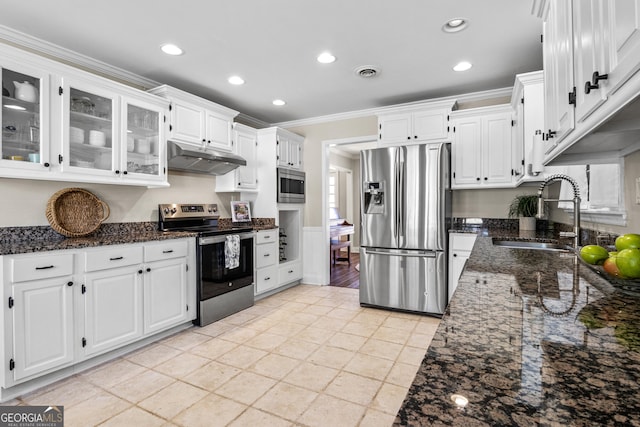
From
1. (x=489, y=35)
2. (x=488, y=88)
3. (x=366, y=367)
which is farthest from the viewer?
(x=488, y=88)

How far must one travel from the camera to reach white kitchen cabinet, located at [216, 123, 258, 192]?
13.6ft

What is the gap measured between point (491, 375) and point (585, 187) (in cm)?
229

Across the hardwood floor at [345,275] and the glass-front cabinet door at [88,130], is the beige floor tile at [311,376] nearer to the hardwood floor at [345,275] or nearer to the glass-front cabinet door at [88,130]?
the glass-front cabinet door at [88,130]

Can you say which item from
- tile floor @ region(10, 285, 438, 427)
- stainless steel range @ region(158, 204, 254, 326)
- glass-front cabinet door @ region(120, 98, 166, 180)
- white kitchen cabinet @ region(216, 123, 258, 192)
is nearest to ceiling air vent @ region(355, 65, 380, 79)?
white kitchen cabinet @ region(216, 123, 258, 192)

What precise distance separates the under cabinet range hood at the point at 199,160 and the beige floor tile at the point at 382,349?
7.88ft

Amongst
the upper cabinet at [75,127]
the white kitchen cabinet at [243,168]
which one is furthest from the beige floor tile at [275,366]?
the white kitchen cabinet at [243,168]

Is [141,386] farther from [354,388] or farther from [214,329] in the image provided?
[354,388]

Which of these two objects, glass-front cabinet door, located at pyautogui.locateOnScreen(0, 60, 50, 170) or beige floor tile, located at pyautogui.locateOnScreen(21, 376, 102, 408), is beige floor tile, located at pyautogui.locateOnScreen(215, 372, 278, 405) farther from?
glass-front cabinet door, located at pyautogui.locateOnScreen(0, 60, 50, 170)

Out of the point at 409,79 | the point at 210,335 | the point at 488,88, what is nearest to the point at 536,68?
the point at 488,88

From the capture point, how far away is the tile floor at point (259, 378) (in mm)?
1844

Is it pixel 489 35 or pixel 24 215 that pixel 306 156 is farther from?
pixel 24 215

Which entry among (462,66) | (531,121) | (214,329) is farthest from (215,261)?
(531,121)

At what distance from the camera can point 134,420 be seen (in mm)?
1795

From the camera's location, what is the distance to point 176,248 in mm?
2973
